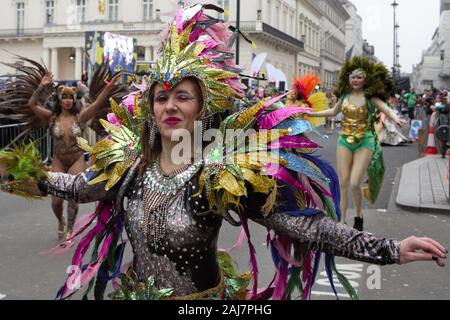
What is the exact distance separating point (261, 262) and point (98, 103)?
7.17 feet

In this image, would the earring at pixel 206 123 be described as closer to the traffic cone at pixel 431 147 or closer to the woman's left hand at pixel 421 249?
the woman's left hand at pixel 421 249

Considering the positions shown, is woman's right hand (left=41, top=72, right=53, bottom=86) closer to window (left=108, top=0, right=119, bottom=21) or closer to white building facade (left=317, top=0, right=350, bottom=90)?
window (left=108, top=0, right=119, bottom=21)

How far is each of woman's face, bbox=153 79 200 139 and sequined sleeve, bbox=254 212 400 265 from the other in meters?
0.50

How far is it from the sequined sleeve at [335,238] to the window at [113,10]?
169 ft

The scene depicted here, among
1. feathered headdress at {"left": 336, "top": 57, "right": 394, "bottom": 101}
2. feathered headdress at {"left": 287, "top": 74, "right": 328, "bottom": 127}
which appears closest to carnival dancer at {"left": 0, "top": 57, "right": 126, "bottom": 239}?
feathered headdress at {"left": 287, "top": 74, "right": 328, "bottom": 127}

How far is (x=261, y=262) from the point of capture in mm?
5707

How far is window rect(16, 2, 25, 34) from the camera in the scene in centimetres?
5628

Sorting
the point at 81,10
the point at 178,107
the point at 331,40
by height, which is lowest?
the point at 178,107

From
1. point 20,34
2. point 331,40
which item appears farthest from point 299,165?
point 331,40

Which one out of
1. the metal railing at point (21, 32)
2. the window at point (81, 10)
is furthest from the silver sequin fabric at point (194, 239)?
the metal railing at point (21, 32)

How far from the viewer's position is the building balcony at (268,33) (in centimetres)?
4647

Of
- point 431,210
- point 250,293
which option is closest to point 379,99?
point 431,210

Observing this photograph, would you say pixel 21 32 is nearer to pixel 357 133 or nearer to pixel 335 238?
pixel 357 133

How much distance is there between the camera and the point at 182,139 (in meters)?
2.43
